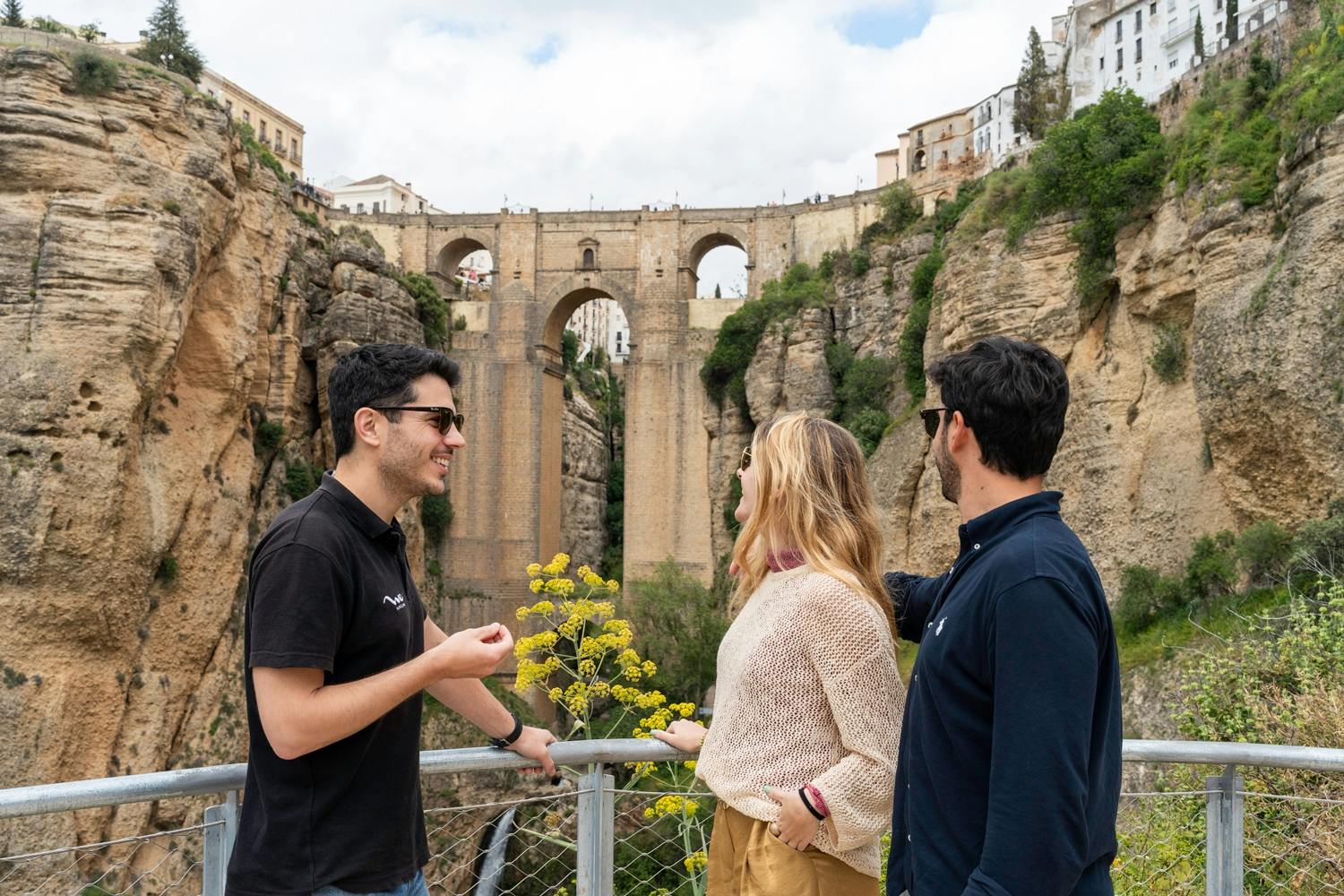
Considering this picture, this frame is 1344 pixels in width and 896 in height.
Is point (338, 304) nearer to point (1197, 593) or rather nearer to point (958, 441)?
point (1197, 593)

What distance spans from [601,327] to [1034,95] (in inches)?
1540

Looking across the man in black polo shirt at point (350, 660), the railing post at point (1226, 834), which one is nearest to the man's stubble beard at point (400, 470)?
the man in black polo shirt at point (350, 660)

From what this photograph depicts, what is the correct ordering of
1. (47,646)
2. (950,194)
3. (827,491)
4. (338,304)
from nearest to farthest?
(827,491), (47,646), (338,304), (950,194)

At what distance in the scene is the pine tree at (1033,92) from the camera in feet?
111

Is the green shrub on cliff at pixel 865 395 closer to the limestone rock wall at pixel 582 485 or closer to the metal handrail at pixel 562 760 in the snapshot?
the limestone rock wall at pixel 582 485

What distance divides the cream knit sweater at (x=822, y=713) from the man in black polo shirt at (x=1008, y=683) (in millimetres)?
161

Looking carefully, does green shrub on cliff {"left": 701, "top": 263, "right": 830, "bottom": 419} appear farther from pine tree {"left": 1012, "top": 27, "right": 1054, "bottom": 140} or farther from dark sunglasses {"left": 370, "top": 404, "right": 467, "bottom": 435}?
dark sunglasses {"left": 370, "top": 404, "right": 467, "bottom": 435}

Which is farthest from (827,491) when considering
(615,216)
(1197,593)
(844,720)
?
(615,216)

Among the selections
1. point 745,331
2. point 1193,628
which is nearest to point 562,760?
point 1193,628

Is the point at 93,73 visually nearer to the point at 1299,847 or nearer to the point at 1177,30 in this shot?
the point at 1299,847

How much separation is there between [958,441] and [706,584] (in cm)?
2796

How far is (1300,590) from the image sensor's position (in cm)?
984

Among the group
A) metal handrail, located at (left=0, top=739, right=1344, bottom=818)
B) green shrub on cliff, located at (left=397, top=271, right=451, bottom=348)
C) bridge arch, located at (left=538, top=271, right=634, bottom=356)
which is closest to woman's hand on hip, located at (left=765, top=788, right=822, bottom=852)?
metal handrail, located at (left=0, top=739, right=1344, bottom=818)

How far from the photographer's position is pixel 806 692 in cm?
240
